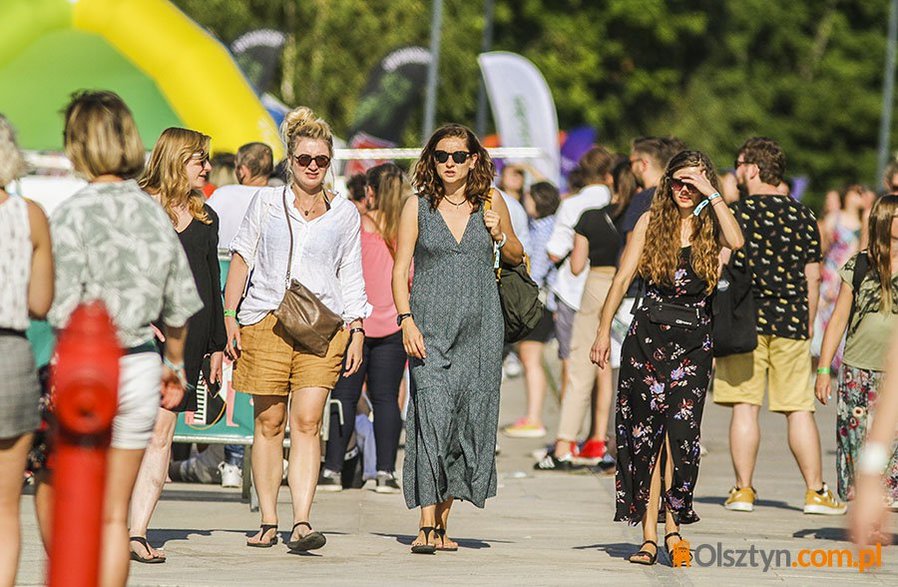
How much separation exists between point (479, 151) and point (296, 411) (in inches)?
57.4

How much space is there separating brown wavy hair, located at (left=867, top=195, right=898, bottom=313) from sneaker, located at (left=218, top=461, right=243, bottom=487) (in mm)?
4007

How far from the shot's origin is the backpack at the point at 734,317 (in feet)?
33.3

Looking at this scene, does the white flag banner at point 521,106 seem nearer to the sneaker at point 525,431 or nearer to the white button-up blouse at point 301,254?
the sneaker at point 525,431

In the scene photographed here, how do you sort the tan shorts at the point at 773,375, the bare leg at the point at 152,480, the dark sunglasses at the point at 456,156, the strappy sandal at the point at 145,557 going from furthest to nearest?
the tan shorts at the point at 773,375 < the dark sunglasses at the point at 456,156 < the bare leg at the point at 152,480 < the strappy sandal at the point at 145,557

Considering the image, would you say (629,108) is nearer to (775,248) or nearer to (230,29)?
(230,29)

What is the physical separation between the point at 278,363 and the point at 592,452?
4.90 metres

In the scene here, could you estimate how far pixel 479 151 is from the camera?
28.1ft

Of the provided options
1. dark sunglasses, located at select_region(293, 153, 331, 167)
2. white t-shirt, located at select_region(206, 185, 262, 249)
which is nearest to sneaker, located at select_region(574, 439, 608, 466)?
white t-shirt, located at select_region(206, 185, 262, 249)

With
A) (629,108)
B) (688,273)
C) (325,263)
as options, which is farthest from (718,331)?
(629,108)

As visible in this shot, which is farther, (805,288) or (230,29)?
(230,29)

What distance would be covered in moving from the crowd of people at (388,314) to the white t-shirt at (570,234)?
5.97 ft

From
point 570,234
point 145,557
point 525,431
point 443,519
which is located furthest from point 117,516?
point 525,431

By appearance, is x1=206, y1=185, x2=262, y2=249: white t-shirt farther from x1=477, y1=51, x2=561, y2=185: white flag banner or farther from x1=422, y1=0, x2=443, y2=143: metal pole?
x1=422, y1=0, x2=443, y2=143: metal pole

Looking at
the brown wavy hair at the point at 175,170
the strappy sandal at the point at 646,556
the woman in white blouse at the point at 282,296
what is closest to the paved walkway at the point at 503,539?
the strappy sandal at the point at 646,556
